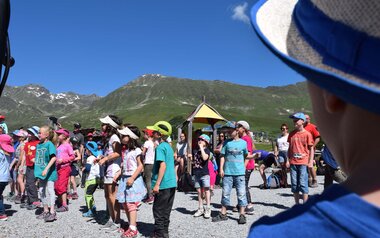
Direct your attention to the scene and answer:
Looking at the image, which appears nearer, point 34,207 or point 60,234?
point 60,234

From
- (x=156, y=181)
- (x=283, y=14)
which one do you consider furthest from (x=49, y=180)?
(x=283, y=14)

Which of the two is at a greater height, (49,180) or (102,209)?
(49,180)

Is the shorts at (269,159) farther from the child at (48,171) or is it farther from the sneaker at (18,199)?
the sneaker at (18,199)

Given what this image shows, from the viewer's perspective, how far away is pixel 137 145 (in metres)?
7.09

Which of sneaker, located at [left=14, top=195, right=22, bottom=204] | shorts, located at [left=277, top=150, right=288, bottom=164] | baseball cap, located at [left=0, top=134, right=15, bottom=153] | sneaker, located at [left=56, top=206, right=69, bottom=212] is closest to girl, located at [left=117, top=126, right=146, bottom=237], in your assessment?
sneaker, located at [left=56, top=206, right=69, bottom=212]

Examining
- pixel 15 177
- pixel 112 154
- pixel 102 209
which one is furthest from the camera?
pixel 15 177

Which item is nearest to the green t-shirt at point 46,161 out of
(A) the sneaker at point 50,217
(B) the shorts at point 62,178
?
(B) the shorts at point 62,178

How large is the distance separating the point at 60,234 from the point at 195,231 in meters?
2.73

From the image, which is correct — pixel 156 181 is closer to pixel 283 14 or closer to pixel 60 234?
pixel 60 234

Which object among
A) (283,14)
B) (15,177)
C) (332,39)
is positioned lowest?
(15,177)

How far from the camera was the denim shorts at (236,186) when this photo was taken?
290 inches

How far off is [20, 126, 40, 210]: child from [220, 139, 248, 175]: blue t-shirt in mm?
5020

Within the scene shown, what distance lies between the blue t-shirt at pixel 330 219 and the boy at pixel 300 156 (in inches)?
278

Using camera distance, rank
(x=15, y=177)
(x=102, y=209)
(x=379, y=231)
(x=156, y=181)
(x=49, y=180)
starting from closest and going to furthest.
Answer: (x=379, y=231) → (x=156, y=181) → (x=49, y=180) → (x=102, y=209) → (x=15, y=177)
